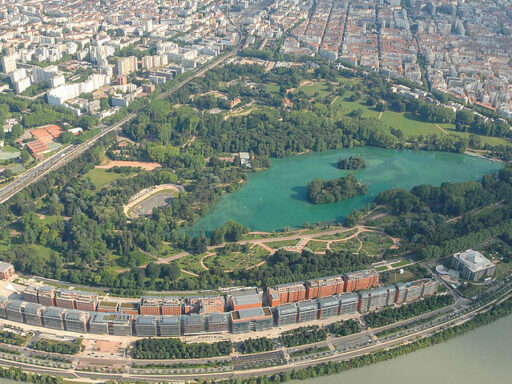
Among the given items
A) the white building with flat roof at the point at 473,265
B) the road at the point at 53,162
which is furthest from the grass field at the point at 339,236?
the road at the point at 53,162

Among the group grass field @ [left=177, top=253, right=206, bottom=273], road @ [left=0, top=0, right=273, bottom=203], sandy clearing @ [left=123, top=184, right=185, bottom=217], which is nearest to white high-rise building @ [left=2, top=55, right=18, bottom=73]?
road @ [left=0, top=0, right=273, bottom=203]

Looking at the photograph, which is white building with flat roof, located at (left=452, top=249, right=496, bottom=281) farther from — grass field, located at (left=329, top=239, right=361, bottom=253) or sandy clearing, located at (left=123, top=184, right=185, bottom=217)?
sandy clearing, located at (left=123, top=184, right=185, bottom=217)

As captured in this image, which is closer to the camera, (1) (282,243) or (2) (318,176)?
(1) (282,243)

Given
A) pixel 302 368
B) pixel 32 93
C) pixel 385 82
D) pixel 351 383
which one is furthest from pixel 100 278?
pixel 385 82

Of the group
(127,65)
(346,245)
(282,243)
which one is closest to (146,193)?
(282,243)

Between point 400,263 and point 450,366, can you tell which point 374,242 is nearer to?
point 400,263

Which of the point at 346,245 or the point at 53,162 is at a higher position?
the point at 53,162
